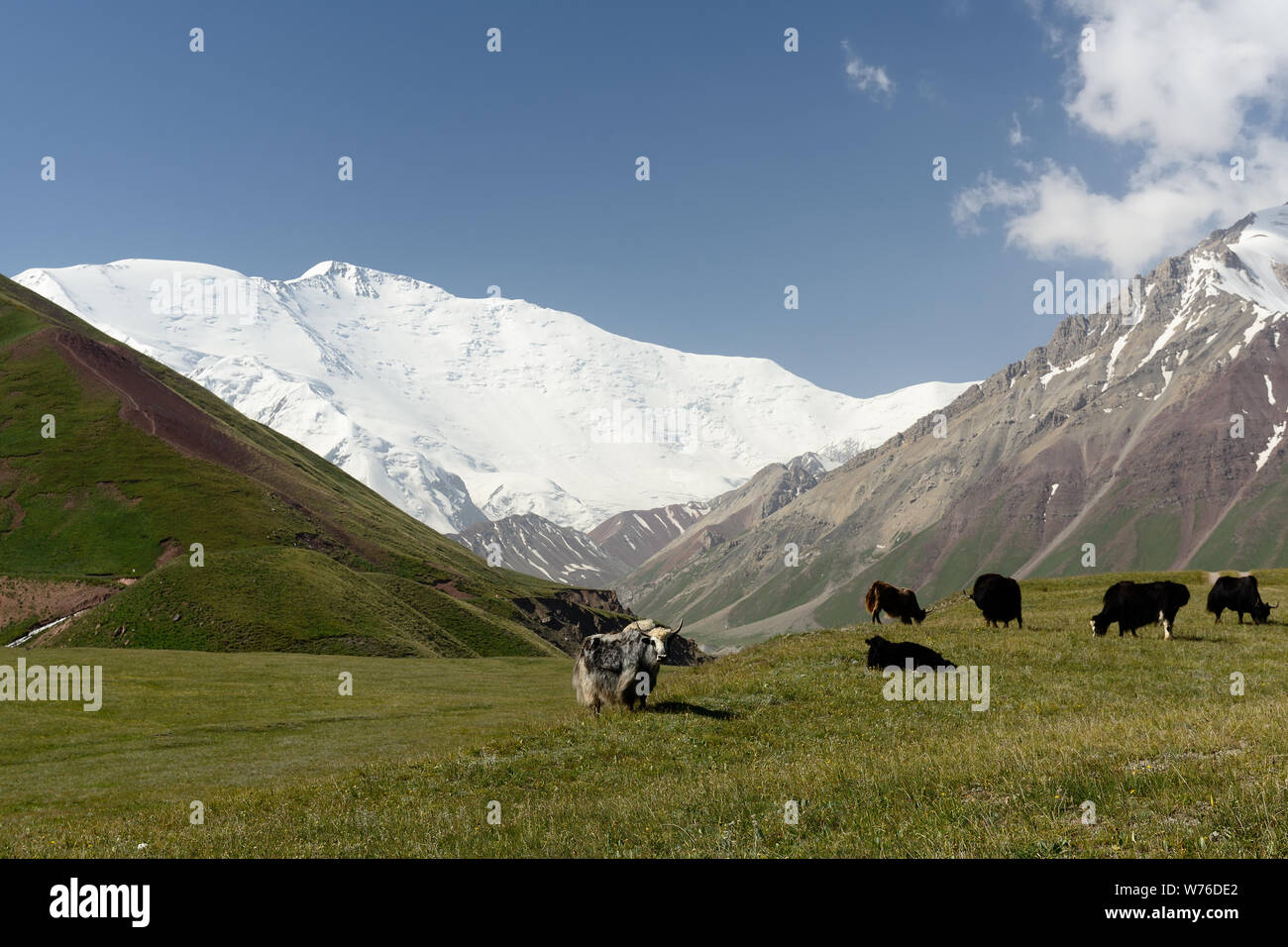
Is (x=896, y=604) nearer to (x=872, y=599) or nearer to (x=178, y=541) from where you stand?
(x=872, y=599)

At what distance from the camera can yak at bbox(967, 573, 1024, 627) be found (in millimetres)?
40812

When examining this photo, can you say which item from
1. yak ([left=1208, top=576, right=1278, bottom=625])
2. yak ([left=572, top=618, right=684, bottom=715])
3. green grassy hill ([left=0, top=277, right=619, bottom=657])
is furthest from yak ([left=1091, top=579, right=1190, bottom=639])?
green grassy hill ([left=0, top=277, right=619, bottom=657])

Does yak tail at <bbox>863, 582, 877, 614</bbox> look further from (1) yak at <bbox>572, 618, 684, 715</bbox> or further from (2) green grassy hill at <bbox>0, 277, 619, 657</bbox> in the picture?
(2) green grassy hill at <bbox>0, 277, 619, 657</bbox>

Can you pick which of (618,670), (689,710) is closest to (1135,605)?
(689,710)

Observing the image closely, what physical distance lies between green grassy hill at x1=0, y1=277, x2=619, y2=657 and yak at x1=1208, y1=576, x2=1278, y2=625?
80.7 meters

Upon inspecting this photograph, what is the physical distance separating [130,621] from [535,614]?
309 feet

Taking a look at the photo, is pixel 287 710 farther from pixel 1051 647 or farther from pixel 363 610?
pixel 363 610

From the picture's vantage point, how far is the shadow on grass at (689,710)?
26.2m

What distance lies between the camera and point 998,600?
1610 inches

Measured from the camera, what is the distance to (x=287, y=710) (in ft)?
169

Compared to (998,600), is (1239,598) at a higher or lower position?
lower

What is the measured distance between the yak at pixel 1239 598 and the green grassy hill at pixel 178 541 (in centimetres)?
8075

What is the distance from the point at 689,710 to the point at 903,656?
28.8 feet
